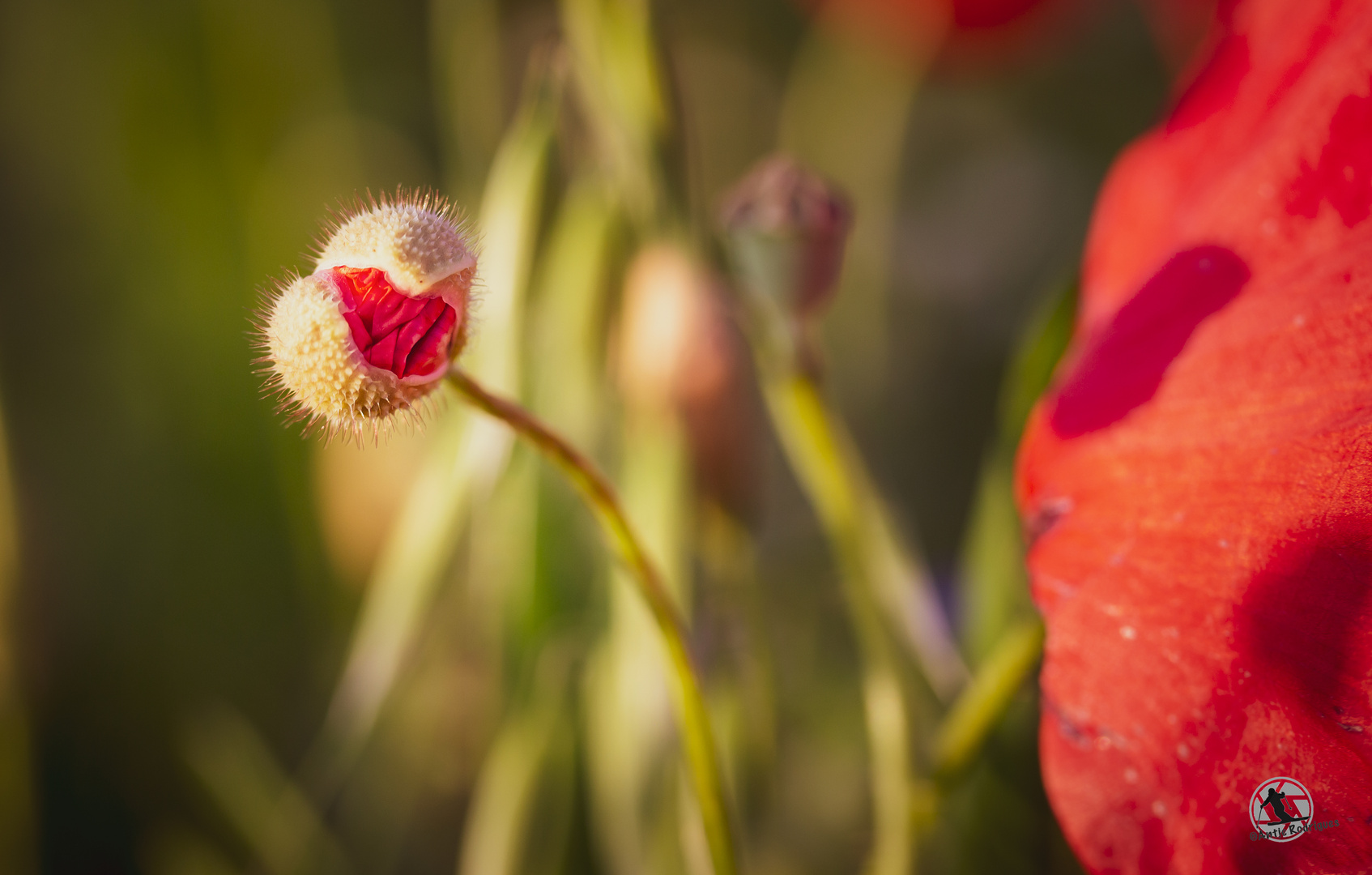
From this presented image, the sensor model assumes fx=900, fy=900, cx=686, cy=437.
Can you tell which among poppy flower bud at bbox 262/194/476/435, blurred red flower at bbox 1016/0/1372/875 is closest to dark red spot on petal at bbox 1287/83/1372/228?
blurred red flower at bbox 1016/0/1372/875

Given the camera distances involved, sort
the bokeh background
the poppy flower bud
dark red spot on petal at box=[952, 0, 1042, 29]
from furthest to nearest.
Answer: dark red spot on petal at box=[952, 0, 1042, 29]
the bokeh background
the poppy flower bud

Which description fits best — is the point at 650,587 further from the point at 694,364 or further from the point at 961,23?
the point at 961,23

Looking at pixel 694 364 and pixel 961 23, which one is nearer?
pixel 694 364

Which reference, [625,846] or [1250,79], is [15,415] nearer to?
[625,846]

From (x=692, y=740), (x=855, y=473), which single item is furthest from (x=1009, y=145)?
(x=692, y=740)

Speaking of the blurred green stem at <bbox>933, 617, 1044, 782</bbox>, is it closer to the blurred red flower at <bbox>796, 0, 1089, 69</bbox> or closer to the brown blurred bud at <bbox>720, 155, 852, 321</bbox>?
the brown blurred bud at <bbox>720, 155, 852, 321</bbox>

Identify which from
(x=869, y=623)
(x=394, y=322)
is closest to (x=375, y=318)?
(x=394, y=322)
